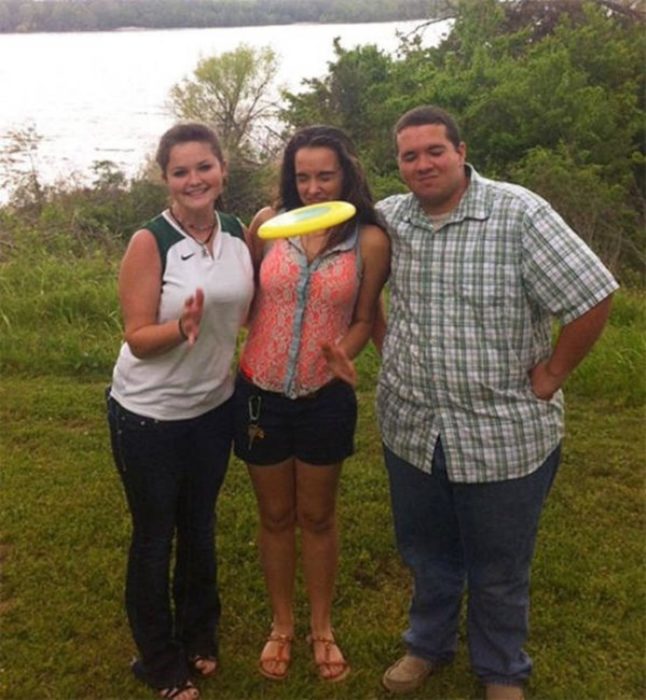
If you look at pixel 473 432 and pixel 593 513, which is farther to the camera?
pixel 593 513

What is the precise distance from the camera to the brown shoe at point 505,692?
282 cm

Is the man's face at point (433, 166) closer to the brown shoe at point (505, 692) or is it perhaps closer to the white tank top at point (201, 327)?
the white tank top at point (201, 327)

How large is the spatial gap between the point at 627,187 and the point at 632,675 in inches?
642

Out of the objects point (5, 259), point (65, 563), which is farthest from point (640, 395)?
point (5, 259)

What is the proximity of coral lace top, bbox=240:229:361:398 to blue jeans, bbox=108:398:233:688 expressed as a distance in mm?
248

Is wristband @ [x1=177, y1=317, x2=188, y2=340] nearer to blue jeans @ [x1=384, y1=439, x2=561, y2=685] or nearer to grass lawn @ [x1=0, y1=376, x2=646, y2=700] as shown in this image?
blue jeans @ [x1=384, y1=439, x2=561, y2=685]

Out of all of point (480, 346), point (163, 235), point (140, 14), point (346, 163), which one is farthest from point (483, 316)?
point (140, 14)

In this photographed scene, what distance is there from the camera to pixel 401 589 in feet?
11.5

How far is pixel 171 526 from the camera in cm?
273

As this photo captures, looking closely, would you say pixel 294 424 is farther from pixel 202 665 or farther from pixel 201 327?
pixel 202 665

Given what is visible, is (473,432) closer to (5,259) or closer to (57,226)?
(5,259)

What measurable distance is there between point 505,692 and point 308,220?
1.75m

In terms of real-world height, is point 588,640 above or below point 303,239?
below

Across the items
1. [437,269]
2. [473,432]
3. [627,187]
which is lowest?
[627,187]
